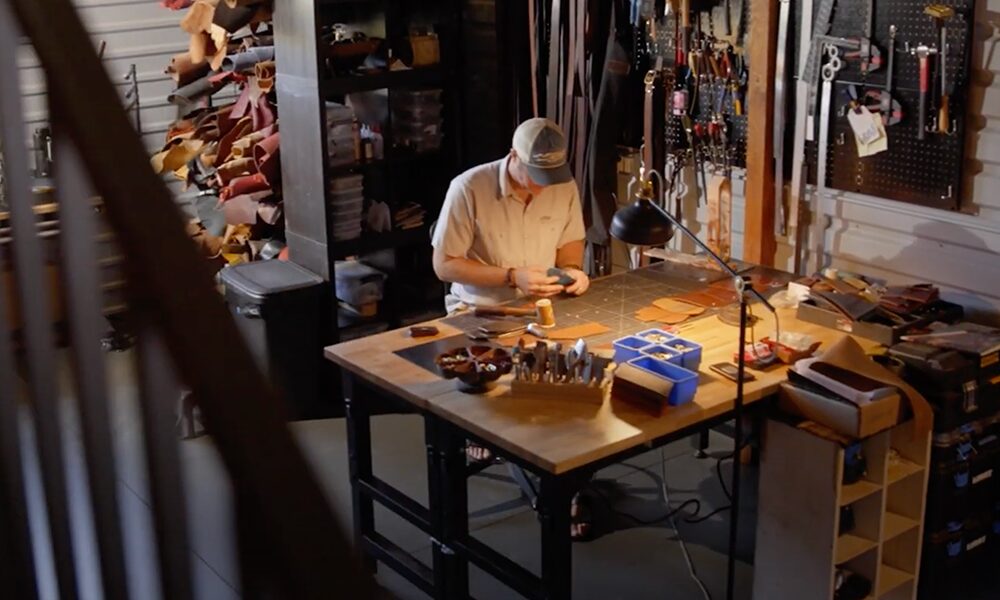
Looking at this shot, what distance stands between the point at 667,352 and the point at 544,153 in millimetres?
916

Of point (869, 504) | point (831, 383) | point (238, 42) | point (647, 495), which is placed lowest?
point (647, 495)

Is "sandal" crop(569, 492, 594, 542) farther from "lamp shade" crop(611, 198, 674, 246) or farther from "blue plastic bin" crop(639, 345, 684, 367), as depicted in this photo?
"lamp shade" crop(611, 198, 674, 246)

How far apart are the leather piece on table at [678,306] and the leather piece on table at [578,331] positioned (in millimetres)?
312

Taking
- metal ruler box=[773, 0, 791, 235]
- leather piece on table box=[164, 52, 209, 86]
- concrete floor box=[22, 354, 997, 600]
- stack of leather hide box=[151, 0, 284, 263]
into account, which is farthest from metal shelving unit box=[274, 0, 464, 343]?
metal ruler box=[773, 0, 791, 235]

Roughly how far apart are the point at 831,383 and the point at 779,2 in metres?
1.93

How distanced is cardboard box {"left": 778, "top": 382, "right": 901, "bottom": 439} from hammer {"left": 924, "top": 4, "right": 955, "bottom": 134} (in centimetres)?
126

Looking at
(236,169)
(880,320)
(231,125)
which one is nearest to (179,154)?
(231,125)

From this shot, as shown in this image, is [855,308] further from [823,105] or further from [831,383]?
[823,105]

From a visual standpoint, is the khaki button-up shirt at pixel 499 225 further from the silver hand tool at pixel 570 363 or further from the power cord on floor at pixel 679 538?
the power cord on floor at pixel 679 538

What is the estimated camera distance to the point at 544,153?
14.5 feet

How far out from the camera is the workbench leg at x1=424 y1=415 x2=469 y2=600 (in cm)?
388

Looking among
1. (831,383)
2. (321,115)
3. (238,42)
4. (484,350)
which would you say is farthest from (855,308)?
(238,42)

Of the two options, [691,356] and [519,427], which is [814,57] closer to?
[691,356]

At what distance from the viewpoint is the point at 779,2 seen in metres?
5.03
